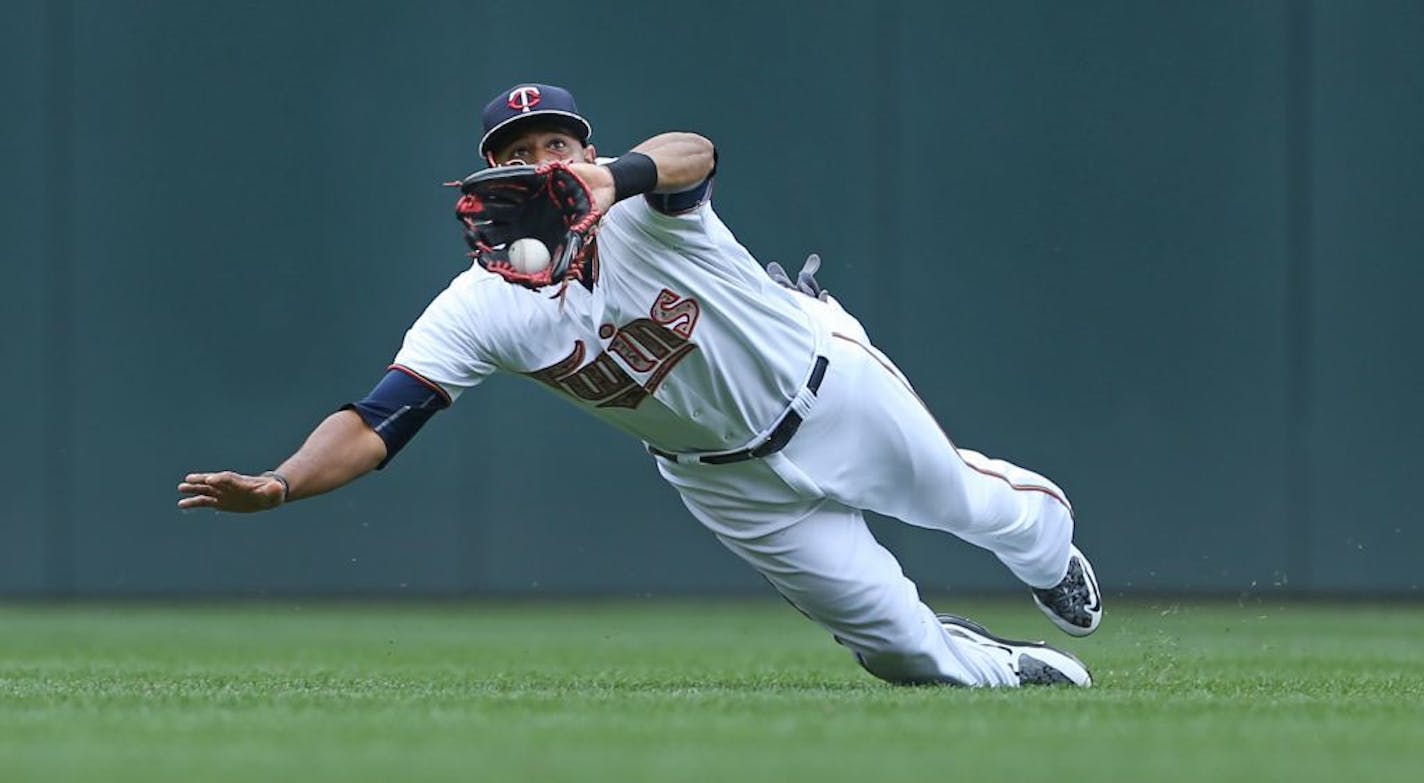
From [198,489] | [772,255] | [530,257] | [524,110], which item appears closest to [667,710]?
[530,257]

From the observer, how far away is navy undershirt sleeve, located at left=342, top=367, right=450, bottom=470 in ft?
15.9

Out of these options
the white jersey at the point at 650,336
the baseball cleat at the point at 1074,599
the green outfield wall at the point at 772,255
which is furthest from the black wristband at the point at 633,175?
the green outfield wall at the point at 772,255

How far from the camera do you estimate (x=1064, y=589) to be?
546 cm

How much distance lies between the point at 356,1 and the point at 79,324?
160 cm

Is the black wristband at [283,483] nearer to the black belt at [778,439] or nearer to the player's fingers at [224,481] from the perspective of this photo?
the player's fingers at [224,481]

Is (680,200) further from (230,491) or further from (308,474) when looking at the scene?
(230,491)

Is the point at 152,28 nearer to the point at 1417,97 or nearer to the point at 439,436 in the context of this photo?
the point at 439,436

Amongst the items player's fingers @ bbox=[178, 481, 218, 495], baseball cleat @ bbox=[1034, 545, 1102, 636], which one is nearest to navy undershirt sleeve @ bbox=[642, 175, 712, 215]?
player's fingers @ bbox=[178, 481, 218, 495]

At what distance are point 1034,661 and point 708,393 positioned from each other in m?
0.98

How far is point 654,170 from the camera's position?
4.50 meters

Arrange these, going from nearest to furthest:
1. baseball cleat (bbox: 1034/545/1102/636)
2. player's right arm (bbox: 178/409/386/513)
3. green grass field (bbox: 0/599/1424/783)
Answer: green grass field (bbox: 0/599/1424/783) → player's right arm (bbox: 178/409/386/513) → baseball cleat (bbox: 1034/545/1102/636)

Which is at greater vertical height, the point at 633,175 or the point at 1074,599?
the point at 633,175

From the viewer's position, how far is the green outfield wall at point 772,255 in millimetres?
8789

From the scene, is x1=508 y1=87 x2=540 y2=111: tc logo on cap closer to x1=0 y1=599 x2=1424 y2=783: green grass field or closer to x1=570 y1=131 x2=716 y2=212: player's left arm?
x1=570 y1=131 x2=716 y2=212: player's left arm
